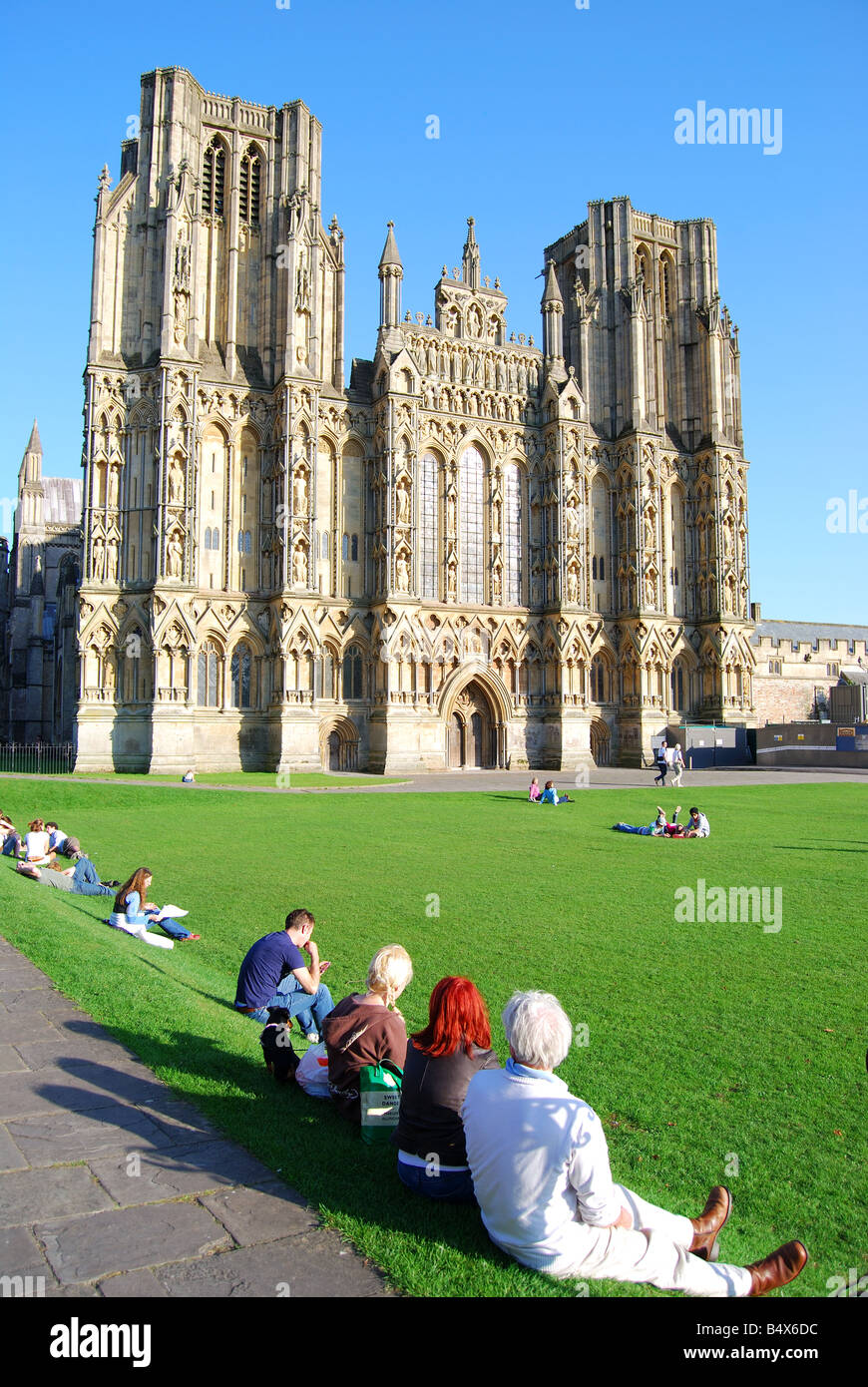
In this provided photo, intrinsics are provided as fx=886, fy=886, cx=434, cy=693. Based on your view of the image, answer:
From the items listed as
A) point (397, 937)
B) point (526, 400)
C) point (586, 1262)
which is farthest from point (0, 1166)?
point (526, 400)

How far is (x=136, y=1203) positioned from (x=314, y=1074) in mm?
1747

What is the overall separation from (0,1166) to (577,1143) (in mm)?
3010

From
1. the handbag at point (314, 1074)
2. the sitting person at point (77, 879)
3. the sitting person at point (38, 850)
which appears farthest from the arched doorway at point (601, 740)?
the handbag at point (314, 1074)

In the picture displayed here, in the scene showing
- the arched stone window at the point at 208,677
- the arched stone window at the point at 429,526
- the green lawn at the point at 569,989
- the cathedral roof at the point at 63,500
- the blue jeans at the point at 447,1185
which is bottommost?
the green lawn at the point at 569,989

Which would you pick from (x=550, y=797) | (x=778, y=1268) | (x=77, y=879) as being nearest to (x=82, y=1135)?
(x=778, y=1268)

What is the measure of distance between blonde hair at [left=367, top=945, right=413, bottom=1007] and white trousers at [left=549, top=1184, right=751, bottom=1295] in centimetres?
218

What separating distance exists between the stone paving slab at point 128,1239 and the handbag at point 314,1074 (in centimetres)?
163

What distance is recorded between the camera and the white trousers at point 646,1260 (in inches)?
152

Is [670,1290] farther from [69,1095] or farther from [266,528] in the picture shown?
[266,528]

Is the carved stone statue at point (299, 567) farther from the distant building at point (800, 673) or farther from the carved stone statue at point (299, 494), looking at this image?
the distant building at point (800, 673)

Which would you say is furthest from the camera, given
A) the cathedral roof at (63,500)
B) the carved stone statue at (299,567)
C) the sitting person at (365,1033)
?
the cathedral roof at (63,500)

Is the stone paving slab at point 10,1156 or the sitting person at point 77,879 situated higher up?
the stone paving slab at point 10,1156

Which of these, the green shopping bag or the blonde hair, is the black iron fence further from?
the green shopping bag

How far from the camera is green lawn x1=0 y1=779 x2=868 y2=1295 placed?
470 centimetres
